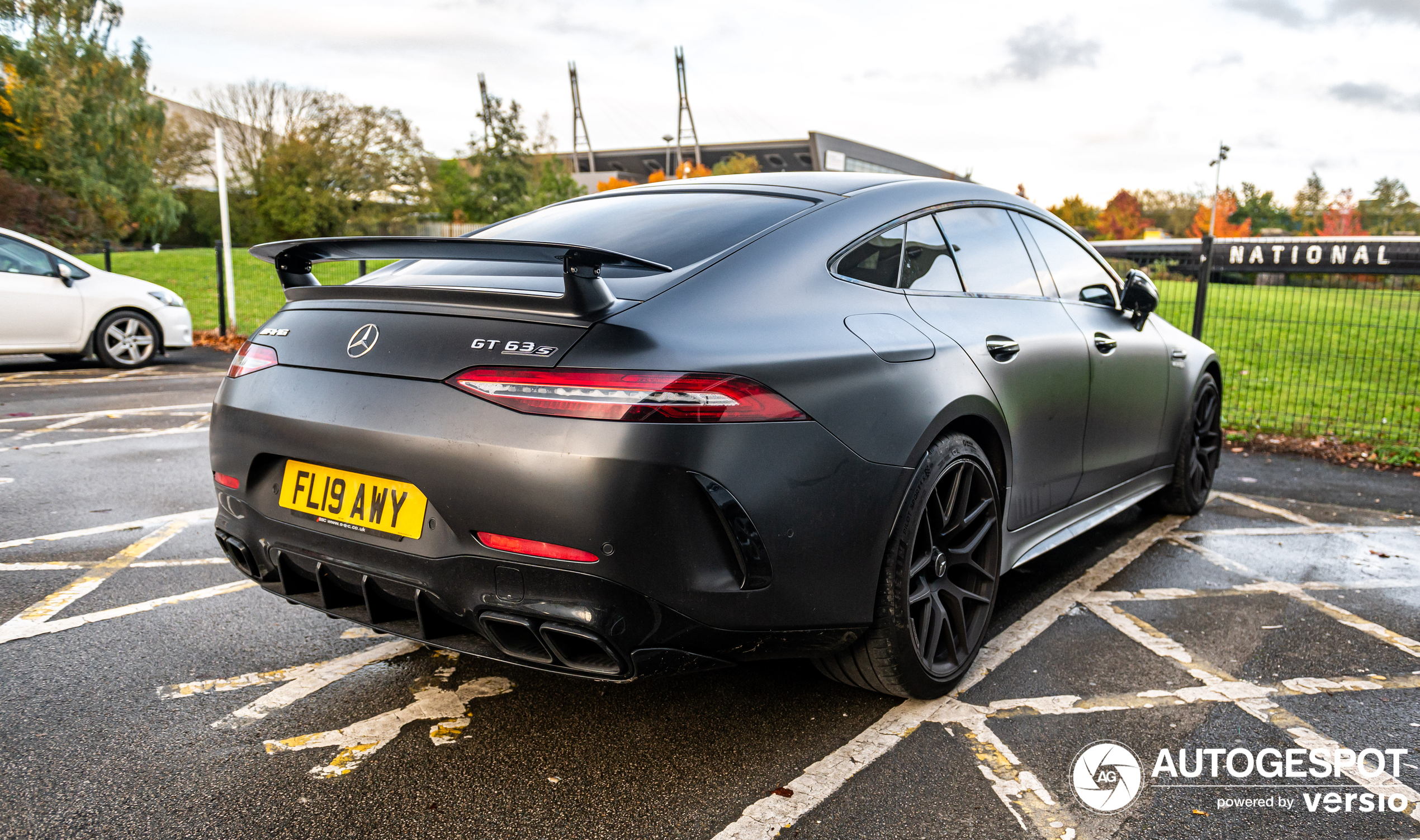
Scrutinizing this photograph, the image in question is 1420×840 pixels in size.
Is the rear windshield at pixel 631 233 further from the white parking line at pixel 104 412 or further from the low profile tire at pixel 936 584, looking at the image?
the white parking line at pixel 104 412

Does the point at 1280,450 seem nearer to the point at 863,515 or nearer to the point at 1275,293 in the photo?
the point at 1275,293

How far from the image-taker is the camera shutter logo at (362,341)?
7.66 feet

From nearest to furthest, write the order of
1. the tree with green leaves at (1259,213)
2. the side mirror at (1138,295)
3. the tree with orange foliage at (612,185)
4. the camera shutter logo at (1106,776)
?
the camera shutter logo at (1106,776) < the side mirror at (1138,295) < the tree with orange foliage at (612,185) < the tree with green leaves at (1259,213)

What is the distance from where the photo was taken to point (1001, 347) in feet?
9.95

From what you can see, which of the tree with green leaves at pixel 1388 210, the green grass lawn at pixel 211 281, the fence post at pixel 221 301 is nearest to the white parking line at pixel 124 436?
the green grass lawn at pixel 211 281

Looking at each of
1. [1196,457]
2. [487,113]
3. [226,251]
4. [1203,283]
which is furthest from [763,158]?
[1196,457]

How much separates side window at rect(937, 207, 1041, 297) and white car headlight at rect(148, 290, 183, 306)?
9.31 metres

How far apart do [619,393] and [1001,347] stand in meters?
1.53

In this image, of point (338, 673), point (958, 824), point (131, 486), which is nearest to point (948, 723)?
point (958, 824)

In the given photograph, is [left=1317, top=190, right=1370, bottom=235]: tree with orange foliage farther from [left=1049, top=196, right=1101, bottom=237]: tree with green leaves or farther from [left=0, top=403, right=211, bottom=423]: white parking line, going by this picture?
[left=0, top=403, right=211, bottom=423]: white parking line

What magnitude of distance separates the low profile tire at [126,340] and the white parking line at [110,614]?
24.1ft

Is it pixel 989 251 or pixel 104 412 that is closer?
pixel 989 251

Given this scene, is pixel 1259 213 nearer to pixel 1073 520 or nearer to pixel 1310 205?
pixel 1310 205

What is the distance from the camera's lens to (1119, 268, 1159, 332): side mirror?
403 centimetres
